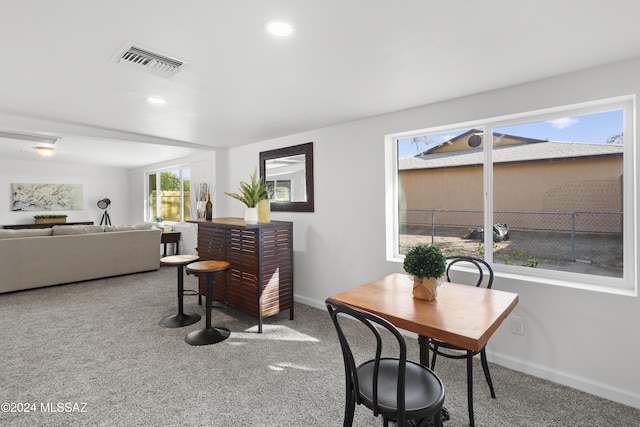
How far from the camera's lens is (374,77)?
2.24m

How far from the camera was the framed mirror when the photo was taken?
387 cm

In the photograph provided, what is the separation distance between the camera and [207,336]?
2.90 m

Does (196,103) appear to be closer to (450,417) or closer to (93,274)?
(450,417)

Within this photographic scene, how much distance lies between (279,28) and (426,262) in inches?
59.4

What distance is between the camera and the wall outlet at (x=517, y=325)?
7.78 ft

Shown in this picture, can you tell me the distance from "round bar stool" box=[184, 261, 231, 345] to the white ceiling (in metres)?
1.52

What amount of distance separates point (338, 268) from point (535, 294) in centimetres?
188

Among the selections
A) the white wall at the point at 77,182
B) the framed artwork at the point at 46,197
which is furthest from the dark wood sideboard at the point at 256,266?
the framed artwork at the point at 46,197

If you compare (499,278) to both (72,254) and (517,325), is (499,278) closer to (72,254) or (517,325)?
(517,325)

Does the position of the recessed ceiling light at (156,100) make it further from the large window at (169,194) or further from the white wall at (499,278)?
the large window at (169,194)

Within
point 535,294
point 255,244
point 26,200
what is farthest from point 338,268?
point 26,200

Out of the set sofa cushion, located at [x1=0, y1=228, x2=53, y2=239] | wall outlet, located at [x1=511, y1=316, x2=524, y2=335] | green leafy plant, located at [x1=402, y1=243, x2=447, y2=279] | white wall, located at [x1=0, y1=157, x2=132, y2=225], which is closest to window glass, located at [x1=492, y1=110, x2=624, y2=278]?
wall outlet, located at [x1=511, y1=316, x2=524, y2=335]

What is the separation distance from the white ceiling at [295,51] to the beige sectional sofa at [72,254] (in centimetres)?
226

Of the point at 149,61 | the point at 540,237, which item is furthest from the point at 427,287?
the point at 149,61
